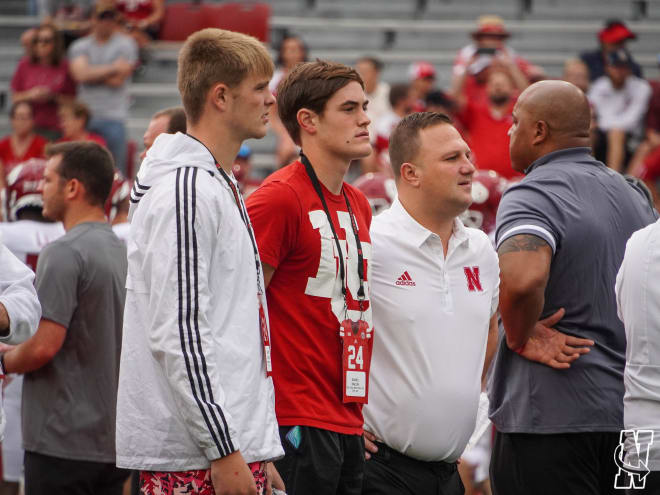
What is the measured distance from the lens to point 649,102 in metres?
11.0

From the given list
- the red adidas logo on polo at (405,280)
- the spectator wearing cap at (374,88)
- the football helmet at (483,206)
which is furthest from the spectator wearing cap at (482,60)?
the red adidas logo on polo at (405,280)

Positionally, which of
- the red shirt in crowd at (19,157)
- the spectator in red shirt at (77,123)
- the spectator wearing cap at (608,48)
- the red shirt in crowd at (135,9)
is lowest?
the red shirt in crowd at (19,157)

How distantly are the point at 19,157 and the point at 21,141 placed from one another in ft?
0.82

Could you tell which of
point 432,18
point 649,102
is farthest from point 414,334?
point 432,18

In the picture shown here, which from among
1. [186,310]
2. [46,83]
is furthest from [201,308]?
[46,83]

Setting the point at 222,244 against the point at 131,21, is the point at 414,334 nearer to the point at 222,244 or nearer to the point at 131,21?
the point at 222,244

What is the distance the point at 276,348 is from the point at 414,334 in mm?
577

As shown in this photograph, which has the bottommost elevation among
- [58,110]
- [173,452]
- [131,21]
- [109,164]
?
[173,452]

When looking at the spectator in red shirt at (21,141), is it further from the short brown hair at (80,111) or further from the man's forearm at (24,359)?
the man's forearm at (24,359)

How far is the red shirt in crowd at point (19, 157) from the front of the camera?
34.7 feet

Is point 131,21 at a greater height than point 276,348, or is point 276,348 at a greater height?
point 131,21

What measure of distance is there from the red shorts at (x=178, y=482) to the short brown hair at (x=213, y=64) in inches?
40.7

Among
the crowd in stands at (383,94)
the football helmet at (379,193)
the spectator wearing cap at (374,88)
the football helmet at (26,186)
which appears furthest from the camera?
the spectator wearing cap at (374,88)

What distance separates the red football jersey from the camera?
348 centimetres
